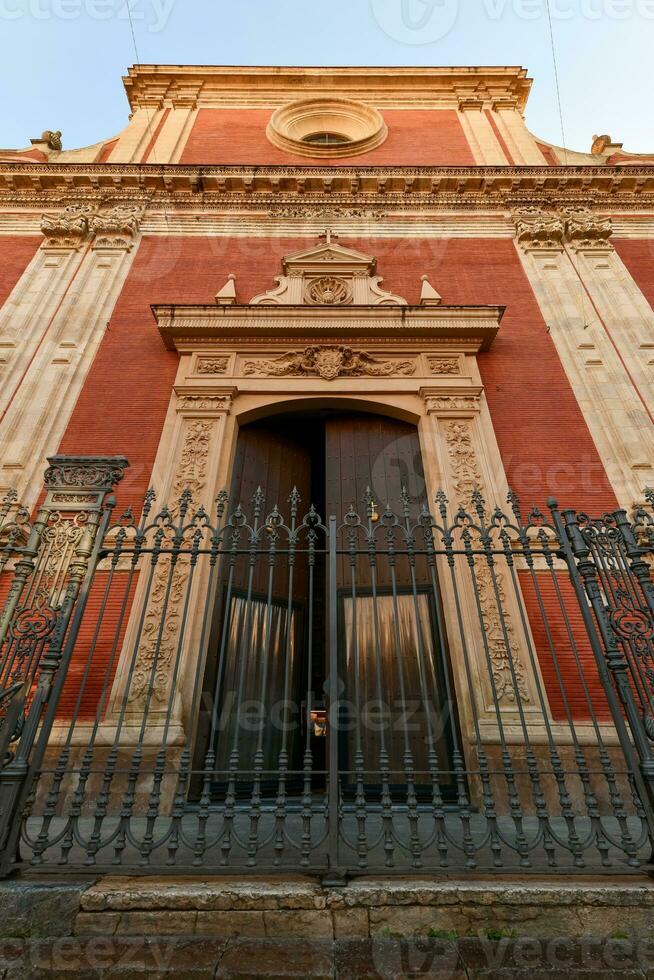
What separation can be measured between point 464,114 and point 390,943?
558 inches

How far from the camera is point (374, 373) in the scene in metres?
6.77

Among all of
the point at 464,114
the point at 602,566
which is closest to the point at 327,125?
the point at 464,114

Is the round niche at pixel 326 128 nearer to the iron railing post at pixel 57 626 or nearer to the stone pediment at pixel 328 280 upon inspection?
the stone pediment at pixel 328 280

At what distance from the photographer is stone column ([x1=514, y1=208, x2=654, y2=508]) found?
6.07 meters

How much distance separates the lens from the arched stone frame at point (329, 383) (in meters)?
5.91

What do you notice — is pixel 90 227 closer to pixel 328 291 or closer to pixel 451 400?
pixel 328 291

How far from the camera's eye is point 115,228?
8.59m

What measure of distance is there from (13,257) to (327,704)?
8.96 m

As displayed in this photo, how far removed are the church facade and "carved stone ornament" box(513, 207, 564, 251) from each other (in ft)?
0.19

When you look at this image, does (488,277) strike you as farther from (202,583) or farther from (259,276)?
(202,583)

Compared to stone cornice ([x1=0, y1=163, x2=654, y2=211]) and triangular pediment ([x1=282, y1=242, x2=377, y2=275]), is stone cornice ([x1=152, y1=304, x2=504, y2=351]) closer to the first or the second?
triangular pediment ([x1=282, y1=242, x2=377, y2=275])

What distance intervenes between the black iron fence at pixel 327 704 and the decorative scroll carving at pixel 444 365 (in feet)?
6.75

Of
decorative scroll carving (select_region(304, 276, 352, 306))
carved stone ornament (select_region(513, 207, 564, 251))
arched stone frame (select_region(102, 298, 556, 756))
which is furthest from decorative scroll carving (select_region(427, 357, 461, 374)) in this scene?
carved stone ornament (select_region(513, 207, 564, 251))

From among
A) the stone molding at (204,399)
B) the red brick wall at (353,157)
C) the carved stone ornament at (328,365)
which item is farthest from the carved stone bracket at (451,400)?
the red brick wall at (353,157)
